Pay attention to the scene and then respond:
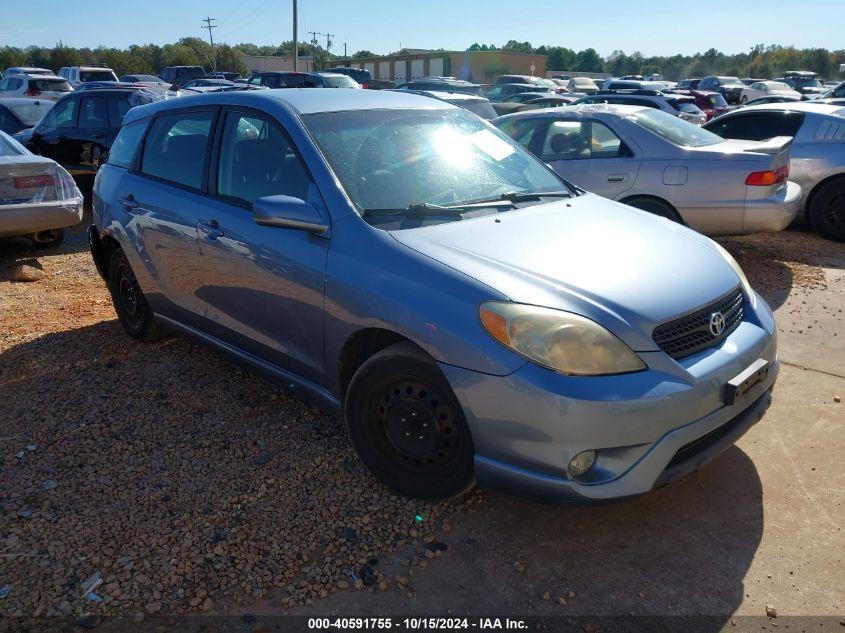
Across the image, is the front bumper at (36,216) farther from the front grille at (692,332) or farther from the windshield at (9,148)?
the front grille at (692,332)

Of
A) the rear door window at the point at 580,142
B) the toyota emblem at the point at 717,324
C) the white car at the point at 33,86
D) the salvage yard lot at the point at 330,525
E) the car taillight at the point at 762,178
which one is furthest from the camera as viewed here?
the white car at the point at 33,86

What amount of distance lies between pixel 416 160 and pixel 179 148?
5.58 feet

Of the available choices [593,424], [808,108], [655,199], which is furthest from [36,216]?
[808,108]

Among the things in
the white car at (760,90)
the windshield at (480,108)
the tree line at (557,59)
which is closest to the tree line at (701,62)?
the tree line at (557,59)

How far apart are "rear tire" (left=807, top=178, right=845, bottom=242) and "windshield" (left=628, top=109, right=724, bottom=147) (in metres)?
1.64

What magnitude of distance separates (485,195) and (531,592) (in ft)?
6.48

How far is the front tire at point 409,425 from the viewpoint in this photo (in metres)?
2.88

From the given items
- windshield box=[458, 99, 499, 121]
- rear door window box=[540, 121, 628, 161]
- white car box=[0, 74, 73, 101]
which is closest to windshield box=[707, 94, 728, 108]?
windshield box=[458, 99, 499, 121]

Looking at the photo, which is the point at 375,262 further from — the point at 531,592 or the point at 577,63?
the point at 577,63

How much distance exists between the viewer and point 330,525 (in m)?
3.07

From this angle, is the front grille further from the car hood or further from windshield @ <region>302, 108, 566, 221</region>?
windshield @ <region>302, 108, 566, 221</region>

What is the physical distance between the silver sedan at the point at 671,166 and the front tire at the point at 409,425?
4698 millimetres

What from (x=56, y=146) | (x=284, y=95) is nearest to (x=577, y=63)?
(x=56, y=146)

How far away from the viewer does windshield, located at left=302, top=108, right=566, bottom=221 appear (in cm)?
346
